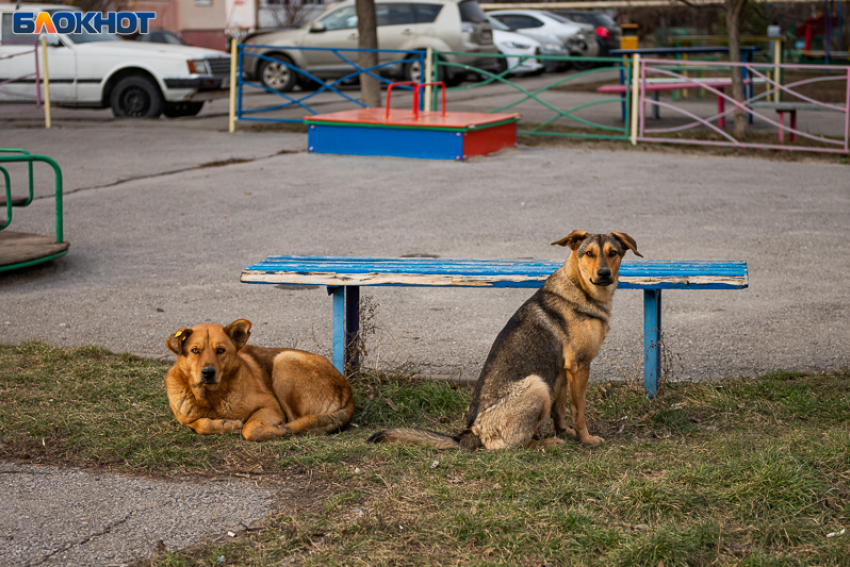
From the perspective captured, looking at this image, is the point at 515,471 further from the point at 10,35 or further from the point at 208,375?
the point at 10,35

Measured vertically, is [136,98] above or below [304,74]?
below

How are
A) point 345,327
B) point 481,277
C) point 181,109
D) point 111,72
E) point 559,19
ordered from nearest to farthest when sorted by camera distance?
point 481,277
point 345,327
point 111,72
point 181,109
point 559,19

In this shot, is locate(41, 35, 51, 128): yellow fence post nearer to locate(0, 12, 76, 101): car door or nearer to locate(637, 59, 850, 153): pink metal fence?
locate(0, 12, 76, 101): car door

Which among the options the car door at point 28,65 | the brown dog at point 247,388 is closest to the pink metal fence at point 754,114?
the brown dog at point 247,388

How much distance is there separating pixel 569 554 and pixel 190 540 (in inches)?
52.1

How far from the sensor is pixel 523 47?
81.1ft

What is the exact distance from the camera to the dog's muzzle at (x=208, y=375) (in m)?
3.84

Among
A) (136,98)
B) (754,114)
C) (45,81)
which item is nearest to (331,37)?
(136,98)

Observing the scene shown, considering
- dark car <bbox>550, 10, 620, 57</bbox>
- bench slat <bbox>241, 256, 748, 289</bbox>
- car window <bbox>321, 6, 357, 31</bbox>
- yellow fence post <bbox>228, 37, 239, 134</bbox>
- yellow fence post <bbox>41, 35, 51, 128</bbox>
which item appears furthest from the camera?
dark car <bbox>550, 10, 620, 57</bbox>

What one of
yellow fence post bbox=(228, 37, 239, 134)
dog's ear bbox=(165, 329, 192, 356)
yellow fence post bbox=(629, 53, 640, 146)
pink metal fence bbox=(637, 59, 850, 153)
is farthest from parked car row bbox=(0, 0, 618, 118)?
dog's ear bbox=(165, 329, 192, 356)

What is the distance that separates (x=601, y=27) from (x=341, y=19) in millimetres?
10582

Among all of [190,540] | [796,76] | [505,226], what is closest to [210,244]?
[505,226]

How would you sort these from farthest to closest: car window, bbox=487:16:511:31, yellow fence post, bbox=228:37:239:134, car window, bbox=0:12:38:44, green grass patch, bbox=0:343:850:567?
car window, bbox=487:16:511:31 → car window, bbox=0:12:38:44 → yellow fence post, bbox=228:37:239:134 → green grass patch, bbox=0:343:850:567

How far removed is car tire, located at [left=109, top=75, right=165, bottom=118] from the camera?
16.2 meters
